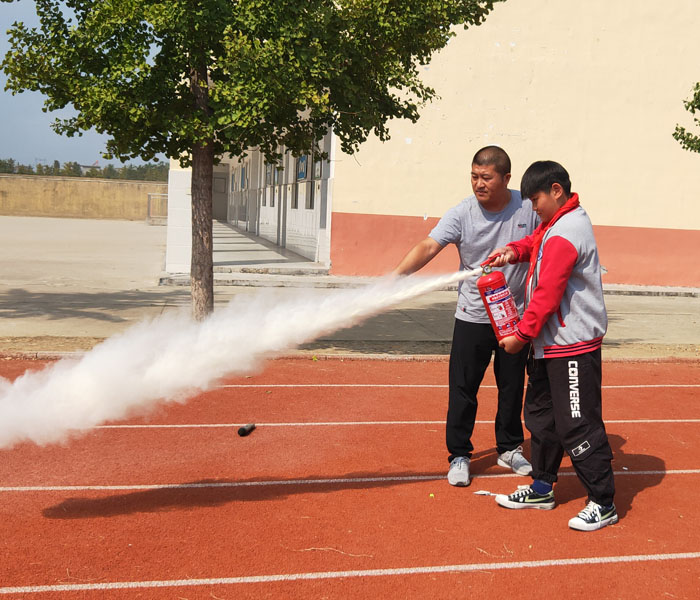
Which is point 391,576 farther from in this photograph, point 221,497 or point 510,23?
point 510,23

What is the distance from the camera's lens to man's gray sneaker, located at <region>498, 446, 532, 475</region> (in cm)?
612

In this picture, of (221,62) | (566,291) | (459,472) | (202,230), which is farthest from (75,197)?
(566,291)

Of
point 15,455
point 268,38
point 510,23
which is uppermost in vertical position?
point 510,23

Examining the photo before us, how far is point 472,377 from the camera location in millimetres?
5703

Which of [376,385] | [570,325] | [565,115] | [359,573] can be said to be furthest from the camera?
[565,115]

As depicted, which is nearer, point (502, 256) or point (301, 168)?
point (502, 256)

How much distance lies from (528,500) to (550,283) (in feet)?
5.35

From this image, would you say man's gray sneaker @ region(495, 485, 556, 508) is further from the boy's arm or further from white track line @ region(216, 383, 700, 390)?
white track line @ region(216, 383, 700, 390)

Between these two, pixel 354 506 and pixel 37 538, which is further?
pixel 354 506

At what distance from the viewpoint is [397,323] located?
13.8m

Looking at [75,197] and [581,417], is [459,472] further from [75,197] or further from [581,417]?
[75,197]

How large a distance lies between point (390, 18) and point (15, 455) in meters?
7.02

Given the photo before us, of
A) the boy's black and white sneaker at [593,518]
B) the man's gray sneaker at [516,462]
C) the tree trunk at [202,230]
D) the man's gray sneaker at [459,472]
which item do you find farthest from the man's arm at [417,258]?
the tree trunk at [202,230]

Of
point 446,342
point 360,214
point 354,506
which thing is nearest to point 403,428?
point 354,506
